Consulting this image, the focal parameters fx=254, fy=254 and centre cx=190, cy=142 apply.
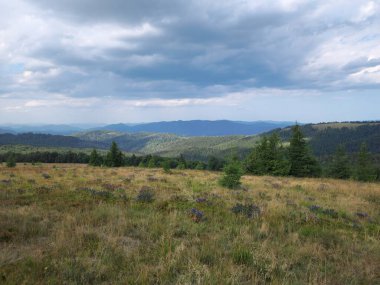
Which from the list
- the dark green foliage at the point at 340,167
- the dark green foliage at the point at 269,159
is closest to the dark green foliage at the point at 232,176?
the dark green foliage at the point at 269,159

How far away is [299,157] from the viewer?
120 ft

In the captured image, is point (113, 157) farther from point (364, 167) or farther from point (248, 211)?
point (248, 211)

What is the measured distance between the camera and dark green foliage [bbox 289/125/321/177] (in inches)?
1427

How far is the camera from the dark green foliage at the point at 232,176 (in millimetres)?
15383

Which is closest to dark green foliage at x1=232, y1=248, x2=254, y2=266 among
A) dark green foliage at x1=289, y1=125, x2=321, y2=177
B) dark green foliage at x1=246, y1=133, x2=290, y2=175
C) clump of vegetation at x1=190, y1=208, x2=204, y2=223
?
clump of vegetation at x1=190, y1=208, x2=204, y2=223

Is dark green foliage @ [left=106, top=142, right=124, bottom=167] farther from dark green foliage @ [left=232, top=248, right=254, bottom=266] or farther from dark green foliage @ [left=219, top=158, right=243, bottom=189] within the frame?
dark green foliage @ [left=232, top=248, right=254, bottom=266]

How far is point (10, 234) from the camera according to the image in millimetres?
5555

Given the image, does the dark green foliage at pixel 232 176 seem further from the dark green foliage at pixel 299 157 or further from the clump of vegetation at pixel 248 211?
the dark green foliage at pixel 299 157

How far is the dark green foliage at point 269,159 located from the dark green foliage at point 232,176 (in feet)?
66.7

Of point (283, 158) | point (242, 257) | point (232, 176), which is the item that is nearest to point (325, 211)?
point (232, 176)

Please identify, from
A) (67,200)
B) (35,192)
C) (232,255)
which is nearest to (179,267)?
(232,255)

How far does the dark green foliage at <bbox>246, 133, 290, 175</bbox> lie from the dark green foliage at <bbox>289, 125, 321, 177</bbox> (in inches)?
61.5

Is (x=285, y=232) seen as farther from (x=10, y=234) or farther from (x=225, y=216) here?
(x=10, y=234)

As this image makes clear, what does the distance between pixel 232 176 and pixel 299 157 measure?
985 inches
